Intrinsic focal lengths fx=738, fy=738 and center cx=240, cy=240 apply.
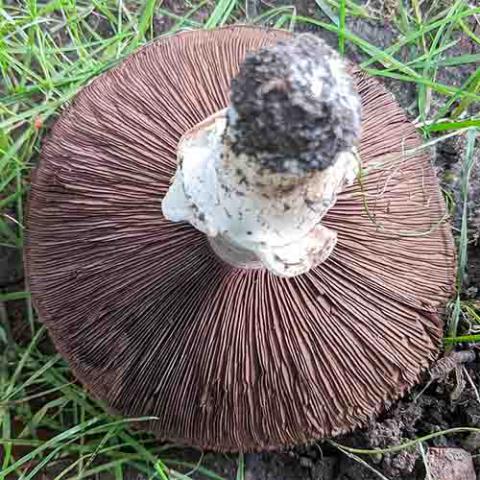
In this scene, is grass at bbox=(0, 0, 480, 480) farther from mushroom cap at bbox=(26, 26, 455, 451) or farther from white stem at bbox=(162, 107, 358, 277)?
white stem at bbox=(162, 107, 358, 277)

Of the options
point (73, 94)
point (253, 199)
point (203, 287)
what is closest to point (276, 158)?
point (253, 199)

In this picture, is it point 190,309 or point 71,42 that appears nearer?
point 190,309

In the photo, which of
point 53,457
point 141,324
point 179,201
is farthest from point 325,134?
point 53,457

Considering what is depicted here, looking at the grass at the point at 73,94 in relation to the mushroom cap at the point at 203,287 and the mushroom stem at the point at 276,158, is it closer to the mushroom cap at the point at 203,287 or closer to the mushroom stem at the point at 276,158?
the mushroom cap at the point at 203,287

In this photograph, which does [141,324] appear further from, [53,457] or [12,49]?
[12,49]

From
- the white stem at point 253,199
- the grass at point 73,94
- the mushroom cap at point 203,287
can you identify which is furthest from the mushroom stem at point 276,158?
the grass at point 73,94

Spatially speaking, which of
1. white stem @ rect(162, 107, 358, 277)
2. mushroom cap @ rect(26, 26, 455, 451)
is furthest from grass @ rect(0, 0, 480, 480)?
white stem @ rect(162, 107, 358, 277)
